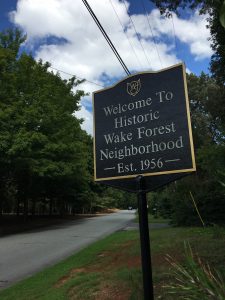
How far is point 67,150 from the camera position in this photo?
2436cm

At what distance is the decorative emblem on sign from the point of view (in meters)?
4.21

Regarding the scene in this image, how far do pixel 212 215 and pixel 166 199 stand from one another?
10.6 metres

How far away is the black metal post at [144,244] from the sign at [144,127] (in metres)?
0.20

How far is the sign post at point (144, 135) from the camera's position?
3752 millimetres

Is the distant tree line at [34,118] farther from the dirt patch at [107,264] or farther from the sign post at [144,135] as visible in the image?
the sign post at [144,135]

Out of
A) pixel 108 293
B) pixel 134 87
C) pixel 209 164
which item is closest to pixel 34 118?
pixel 209 164

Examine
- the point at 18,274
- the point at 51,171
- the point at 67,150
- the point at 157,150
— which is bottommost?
the point at 18,274

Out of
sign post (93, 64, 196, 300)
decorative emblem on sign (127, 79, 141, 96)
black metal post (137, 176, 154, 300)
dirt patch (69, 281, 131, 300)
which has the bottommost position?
dirt patch (69, 281, 131, 300)

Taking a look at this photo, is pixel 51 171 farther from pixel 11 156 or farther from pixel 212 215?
pixel 212 215

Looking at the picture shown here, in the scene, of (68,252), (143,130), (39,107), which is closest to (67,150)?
(39,107)

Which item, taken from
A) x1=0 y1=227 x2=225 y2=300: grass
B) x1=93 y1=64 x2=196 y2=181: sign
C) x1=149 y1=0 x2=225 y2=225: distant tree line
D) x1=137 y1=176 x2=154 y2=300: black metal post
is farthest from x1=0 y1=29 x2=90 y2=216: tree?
x1=137 y1=176 x2=154 y2=300: black metal post

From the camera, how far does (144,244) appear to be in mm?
3785

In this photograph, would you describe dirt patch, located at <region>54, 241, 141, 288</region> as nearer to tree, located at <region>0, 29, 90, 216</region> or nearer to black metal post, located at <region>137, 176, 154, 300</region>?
black metal post, located at <region>137, 176, 154, 300</region>

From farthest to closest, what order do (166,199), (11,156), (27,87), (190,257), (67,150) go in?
(166,199), (67,150), (27,87), (11,156), (190,257)
